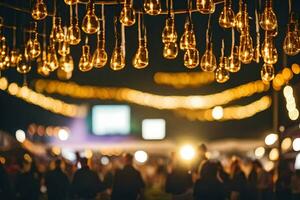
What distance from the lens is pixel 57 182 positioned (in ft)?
66.0

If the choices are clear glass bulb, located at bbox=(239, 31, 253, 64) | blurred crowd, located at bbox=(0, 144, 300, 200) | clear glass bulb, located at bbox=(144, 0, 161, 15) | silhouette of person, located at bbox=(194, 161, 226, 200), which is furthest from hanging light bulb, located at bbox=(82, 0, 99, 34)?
silhouette of person, located at bbox=(194, 161, 226, 200)

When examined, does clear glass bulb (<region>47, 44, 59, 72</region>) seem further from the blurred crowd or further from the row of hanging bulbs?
the blurred crowd

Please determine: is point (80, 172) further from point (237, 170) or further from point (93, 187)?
point (237, 170)

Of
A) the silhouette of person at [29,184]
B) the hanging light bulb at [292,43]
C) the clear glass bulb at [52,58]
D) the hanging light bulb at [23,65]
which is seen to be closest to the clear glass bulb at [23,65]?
the hanging light bulb at [23,65]

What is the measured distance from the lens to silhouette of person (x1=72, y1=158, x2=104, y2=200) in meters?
18.5

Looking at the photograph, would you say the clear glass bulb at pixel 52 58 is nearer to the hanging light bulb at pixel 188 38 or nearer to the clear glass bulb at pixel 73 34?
the clear glass bulb at pixel 73 34

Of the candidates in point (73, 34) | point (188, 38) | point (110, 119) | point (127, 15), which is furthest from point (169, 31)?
point (110, 119)

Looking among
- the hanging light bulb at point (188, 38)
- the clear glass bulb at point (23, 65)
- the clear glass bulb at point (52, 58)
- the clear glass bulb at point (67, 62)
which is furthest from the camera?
the clear glass bulb at point (67, 62)

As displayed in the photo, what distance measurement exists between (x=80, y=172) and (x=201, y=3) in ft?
23.5

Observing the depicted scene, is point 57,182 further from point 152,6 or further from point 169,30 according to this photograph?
point 152,6

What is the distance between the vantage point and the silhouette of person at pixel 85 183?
18469 millimetres

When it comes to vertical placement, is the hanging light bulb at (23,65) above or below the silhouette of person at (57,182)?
above

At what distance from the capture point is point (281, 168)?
2052 centimetres

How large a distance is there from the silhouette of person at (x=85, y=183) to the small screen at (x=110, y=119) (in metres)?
20.3
